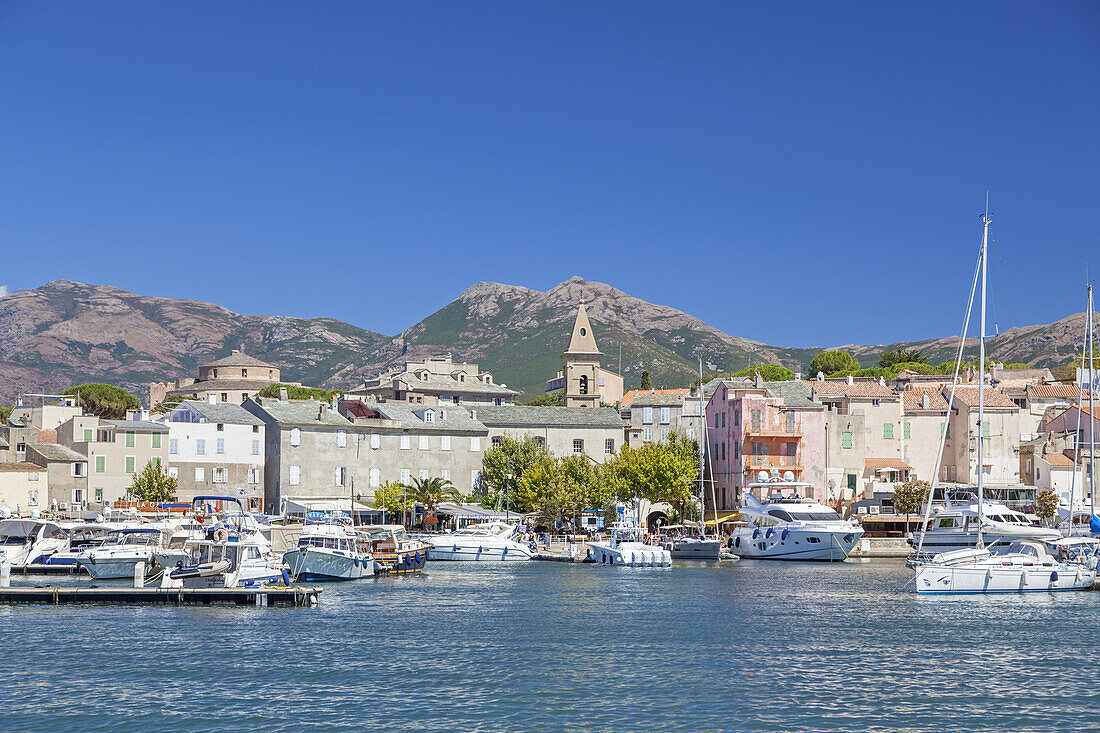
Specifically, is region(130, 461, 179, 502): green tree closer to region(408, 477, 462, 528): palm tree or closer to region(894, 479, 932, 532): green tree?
region(408, 477, 462, 528): palm tree

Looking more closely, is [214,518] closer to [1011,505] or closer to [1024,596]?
[1024,596]

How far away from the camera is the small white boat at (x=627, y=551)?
77.7 m

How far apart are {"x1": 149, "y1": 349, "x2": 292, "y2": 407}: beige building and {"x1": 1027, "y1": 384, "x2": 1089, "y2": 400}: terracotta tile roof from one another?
10432 cm

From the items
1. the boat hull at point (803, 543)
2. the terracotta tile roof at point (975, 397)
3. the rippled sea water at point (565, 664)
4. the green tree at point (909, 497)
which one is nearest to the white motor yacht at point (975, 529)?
the boat hull at point (803, 543)

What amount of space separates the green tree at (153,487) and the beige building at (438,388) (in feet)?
141

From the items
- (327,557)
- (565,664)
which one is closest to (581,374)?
(327,557)

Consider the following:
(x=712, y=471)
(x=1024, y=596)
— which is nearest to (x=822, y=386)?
(x=712, y=471)

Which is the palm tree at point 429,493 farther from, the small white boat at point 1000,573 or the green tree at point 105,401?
the green tree at point 105,401

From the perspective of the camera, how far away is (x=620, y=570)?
247 ft

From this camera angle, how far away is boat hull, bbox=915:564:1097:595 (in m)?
57.9

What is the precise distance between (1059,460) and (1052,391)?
82.3 ft

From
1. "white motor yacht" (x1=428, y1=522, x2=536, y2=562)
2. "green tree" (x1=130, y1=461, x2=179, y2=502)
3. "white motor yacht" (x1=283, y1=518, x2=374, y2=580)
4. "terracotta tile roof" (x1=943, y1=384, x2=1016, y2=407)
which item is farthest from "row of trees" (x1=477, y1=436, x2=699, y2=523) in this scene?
"white motor yacht" (x1=283, y1=518, x2=374, y2=580)

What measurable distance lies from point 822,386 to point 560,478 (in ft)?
94.5

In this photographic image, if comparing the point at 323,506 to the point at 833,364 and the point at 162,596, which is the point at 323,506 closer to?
the point at 162,596
